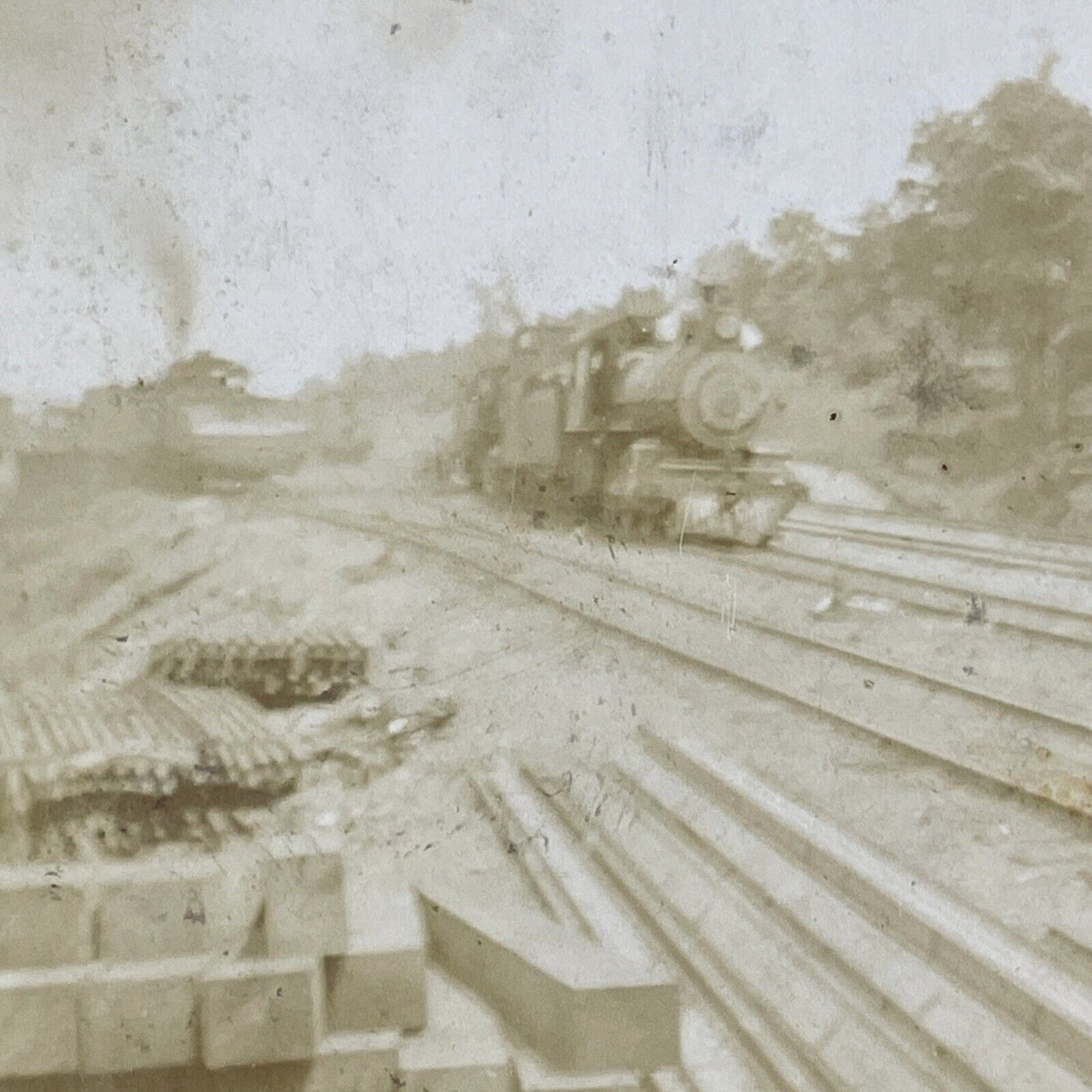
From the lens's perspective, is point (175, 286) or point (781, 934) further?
point (175, 286)

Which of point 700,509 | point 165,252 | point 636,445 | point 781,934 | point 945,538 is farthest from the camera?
point 636,445

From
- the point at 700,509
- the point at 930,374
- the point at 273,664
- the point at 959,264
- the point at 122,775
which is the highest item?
the point at 959,264

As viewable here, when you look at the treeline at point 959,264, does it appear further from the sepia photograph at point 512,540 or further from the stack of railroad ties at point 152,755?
the stack of railroad ties at point 152,755

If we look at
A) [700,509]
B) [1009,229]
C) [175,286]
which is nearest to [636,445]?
[700,509]

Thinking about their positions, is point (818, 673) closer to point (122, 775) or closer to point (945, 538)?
point (945, 538)

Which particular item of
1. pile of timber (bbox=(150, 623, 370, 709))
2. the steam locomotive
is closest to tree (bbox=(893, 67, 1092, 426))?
the steam locomotive

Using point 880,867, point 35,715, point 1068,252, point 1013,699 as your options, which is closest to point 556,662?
point 880,867

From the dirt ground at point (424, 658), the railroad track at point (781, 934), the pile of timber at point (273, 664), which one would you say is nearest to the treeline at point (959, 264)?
the dirt ground at point (424, 658)

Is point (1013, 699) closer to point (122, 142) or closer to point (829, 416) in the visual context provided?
point (829, 416)
